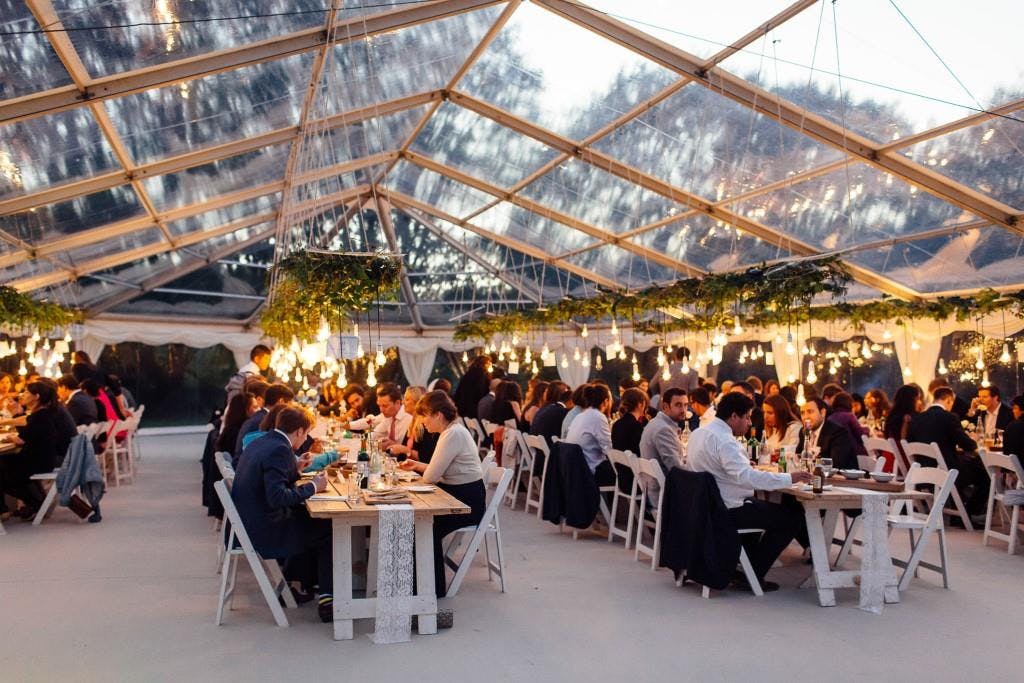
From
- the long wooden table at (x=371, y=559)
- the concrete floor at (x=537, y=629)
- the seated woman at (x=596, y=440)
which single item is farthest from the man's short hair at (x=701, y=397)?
the long wooden table at (x=371, y=559)

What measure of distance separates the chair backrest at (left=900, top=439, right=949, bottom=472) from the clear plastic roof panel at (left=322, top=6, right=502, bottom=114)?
534 centimetres

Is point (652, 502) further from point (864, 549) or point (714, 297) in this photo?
point (714, 297)

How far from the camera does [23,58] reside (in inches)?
251

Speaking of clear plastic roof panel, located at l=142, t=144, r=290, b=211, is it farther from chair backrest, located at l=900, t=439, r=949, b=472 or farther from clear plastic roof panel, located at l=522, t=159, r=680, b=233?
A: chair backrest, located at l=900, t=439, r=949, b=472

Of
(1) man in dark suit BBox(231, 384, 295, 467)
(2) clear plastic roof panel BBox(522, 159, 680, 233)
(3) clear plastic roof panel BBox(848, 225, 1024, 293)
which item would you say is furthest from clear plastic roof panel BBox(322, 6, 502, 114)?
(3) clear plastic roof panel BBox(848, 225, 1024, 293)

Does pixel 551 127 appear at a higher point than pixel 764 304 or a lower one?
higher

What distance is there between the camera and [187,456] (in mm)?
14281

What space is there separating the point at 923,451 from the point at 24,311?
33.3ft

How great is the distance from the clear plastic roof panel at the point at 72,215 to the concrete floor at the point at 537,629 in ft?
15.4

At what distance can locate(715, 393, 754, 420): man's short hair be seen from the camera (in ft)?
17.9

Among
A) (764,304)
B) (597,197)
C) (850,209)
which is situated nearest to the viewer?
(764,304)

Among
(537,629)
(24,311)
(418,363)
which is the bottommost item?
(537,629)

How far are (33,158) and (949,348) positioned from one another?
42.0 feet

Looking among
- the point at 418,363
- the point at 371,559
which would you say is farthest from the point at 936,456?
the point at 418,363
